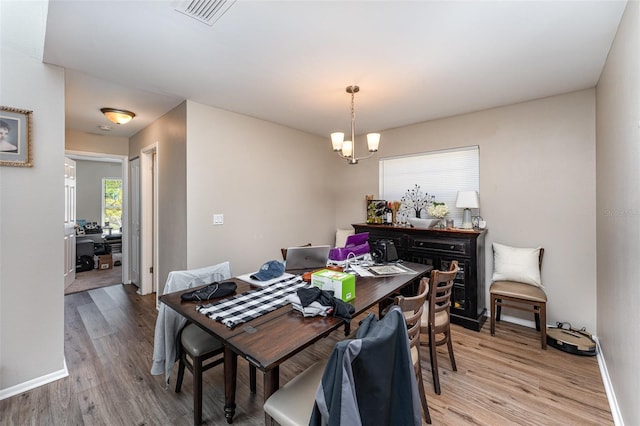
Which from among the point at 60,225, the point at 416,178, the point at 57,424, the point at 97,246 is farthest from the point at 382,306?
the point at 97,246

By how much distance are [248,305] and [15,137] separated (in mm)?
2201

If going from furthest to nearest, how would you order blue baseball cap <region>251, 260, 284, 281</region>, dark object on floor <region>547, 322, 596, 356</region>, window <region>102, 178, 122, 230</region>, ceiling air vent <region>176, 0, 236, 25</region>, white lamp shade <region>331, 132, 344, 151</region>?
window <region>102, 178, 122, 230</region>
white lamp shade <region>331, 132, 344, 151</region>
dark object on floor <region>547, 322, 596, 356</region>
blue baseball cap <region>251, 260, 284, 281</region>
ceiling air vent <region>176, 0, 236, 25</region>

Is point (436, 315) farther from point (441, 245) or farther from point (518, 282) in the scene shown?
point (518, 282)

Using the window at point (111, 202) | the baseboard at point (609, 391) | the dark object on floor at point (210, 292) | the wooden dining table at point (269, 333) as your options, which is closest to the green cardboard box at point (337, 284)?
the wooden dining table at point (269, 333)

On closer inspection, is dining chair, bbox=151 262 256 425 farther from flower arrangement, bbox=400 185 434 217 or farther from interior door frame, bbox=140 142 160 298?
flower arrangement, bbox=400 185 434 217

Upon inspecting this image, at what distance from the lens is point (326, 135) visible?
180 inches

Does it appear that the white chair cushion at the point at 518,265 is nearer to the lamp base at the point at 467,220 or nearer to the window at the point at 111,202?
the lamp base at the point at 467,220

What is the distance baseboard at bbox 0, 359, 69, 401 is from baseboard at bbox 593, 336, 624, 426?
13.1 ft

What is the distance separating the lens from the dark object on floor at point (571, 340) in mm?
2477

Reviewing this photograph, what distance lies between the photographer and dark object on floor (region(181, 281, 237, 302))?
1.68 metres

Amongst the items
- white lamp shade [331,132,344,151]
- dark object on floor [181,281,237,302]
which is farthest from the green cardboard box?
→ white lamp shade [331,132,344,151]

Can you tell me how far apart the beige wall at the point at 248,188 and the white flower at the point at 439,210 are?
5.96ft

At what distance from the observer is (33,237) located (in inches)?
84.2

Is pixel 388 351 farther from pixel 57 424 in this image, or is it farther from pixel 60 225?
pixel 60 225
